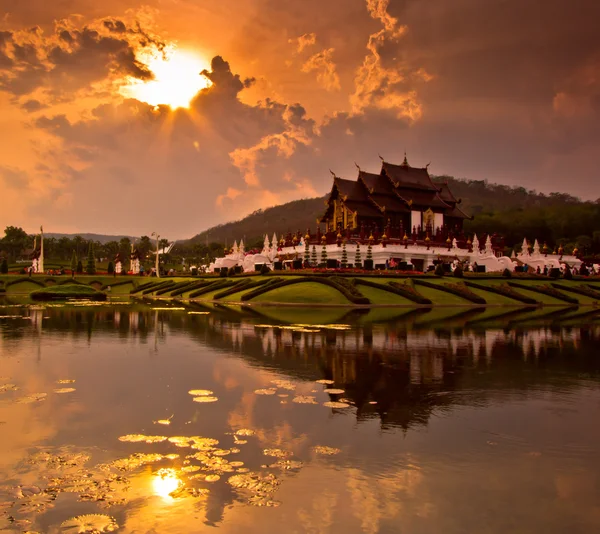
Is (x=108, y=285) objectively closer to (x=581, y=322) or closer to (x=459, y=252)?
(x=459, y=252)

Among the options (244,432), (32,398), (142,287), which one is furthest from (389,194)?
(244,432)

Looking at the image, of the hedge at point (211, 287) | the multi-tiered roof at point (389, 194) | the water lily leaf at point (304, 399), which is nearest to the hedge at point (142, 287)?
the hedge at point (211, 287)

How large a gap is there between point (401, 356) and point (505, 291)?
34305 mm

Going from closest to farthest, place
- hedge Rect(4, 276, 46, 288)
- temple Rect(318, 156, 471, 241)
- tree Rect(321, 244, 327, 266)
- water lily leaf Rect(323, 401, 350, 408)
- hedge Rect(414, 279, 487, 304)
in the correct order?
water lily leaf Rect(323, 401, 350, 408) → hedge Rect(414, 279, 487, 304) → tree Rect(321, 244, 327, 266) → hedge Rect(4, 276, 46, 288) → temple Rect(318, 156, 471, 241)

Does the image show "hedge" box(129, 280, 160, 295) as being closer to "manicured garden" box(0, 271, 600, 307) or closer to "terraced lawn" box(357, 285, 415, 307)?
"manicured garden" box(0, 271, 600, 307)

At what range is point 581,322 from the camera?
→ 1346 inches

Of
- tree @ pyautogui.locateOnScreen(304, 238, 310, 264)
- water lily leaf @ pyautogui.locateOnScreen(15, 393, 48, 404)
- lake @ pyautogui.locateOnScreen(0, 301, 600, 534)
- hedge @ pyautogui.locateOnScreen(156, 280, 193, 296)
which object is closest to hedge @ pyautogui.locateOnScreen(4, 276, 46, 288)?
hedge @ pyautogui.locateOnScreen(156, 280, 193, 296)

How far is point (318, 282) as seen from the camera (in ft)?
160

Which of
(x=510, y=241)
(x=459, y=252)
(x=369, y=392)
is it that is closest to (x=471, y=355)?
(x=369, y=392)

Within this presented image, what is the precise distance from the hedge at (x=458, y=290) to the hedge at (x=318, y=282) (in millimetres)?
7346

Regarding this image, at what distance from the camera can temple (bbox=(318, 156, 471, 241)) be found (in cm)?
7538

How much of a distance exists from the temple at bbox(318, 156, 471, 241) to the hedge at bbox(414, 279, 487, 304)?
23.7 meters

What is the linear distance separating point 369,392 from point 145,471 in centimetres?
658

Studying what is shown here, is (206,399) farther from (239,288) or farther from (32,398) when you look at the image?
(239,288)
